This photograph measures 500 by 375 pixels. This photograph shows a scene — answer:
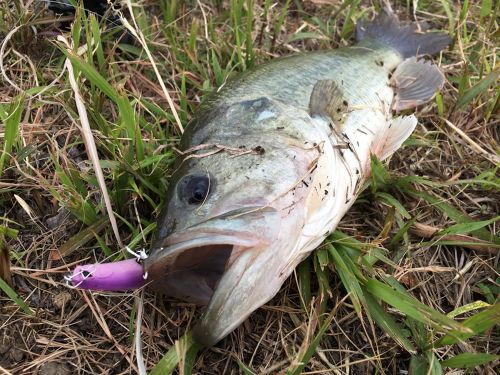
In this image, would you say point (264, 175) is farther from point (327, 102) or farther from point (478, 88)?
point (478, 88)

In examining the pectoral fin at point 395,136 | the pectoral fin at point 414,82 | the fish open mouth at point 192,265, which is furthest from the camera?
the pectoral fin at point 414,82

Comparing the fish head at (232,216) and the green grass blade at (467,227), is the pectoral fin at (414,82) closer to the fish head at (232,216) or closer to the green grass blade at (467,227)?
the green grass blade at (467,227)

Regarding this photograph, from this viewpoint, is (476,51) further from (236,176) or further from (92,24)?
(92,24)

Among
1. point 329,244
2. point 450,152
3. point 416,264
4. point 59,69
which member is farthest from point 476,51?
point 59,69

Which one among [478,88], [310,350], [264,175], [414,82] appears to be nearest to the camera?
[310,350]

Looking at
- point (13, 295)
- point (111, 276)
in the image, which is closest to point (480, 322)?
point (111, 276)

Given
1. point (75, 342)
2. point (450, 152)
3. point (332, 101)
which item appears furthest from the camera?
point (450, 152)

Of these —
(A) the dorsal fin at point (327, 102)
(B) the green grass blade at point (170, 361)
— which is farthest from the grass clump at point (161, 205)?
(A) the dorsal fin at point (327, 102)
